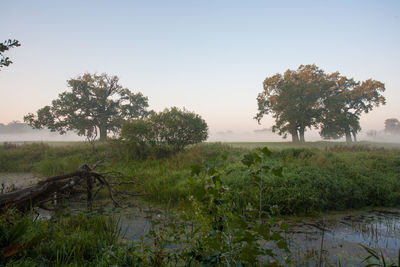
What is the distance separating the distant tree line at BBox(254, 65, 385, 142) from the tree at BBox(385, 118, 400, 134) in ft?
342

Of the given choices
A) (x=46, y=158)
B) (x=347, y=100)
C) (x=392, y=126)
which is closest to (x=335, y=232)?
(x=46, y=158)

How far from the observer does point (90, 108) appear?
3009 centimetres

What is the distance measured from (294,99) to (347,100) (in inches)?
396

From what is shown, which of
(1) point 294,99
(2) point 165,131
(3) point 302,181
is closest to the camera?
(3) point 302,181

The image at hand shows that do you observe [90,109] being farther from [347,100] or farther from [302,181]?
[347,100]

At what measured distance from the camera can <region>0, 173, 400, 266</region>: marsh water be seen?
3.82 meters

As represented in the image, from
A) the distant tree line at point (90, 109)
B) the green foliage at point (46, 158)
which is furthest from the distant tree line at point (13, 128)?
the green foliage at point (46, 158)

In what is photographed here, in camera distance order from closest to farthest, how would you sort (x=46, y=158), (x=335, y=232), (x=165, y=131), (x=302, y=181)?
(x=335, y=232) → (x=302, y=181) → (x=165, y=131) → (x=46, y=158)

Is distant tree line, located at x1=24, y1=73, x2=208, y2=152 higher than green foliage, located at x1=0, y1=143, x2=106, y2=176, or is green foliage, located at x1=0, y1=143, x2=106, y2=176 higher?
distant tree line, located at x1=24, y1=73, x2=208, y2=152

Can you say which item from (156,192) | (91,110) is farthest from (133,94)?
(156,192)

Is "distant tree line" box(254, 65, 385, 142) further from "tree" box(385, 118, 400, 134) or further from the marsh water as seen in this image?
"tree" box(385, 118, 400, 134)

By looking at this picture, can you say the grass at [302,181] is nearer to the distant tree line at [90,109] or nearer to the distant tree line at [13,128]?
the distant tree line at [90,109]

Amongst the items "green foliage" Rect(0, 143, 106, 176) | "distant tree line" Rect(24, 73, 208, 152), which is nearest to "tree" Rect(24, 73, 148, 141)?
"distant tree line" Rect(24, 73, 208, 152)

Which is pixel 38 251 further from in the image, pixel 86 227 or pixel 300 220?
pixel 300 220
